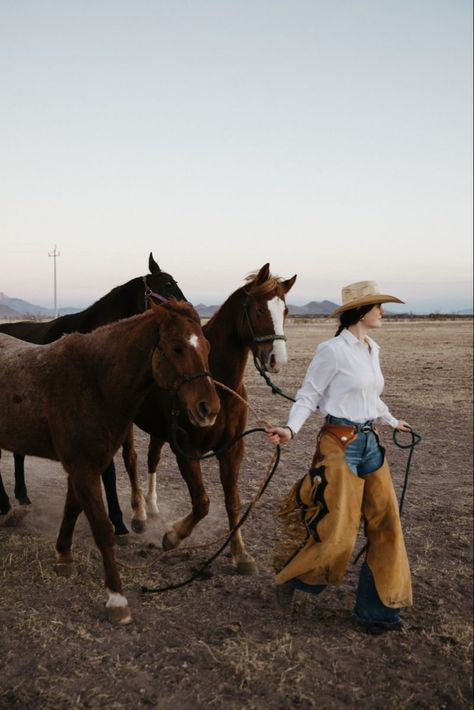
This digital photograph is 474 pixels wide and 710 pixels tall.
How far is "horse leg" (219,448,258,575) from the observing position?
4.45 m

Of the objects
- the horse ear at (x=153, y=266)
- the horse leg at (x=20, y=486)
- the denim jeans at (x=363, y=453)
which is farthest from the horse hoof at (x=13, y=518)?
the denim jeans at (x=363, y=453)

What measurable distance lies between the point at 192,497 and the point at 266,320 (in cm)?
152

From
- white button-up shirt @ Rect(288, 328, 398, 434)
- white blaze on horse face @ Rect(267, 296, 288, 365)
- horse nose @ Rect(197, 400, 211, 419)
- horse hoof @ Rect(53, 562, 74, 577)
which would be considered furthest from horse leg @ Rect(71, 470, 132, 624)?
white blaze on horse face @ Rect(267, 296, 288, 365)

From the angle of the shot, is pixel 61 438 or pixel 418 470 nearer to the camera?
pixel 61 438

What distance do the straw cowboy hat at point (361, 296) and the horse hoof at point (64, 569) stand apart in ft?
9.27

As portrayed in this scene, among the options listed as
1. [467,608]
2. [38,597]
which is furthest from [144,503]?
[467,608]

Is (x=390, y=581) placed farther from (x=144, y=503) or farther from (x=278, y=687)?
(x=144, y=503)

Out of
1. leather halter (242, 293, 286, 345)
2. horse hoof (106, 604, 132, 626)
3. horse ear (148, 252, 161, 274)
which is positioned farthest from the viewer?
horse ear (148, 252, 161, 274)

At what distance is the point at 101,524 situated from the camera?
382 cm

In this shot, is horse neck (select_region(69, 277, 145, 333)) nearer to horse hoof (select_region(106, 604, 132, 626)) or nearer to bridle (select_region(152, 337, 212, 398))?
bridle (select_region(152, 337, 212, 398))

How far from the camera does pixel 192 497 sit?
443 centimetres

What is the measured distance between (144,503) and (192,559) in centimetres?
114

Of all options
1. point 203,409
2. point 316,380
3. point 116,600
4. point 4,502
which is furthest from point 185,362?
point 4,502

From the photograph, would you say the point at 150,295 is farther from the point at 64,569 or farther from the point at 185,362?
the point at 64,569
